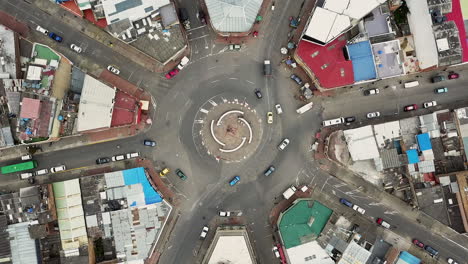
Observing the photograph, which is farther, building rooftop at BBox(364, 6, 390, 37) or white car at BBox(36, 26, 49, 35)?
white car at BBox(36, 26, 49, 35)

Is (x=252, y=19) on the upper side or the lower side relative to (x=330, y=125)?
upper

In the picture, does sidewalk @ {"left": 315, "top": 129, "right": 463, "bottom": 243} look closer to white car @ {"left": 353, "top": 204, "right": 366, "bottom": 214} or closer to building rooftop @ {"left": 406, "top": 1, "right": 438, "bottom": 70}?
white car @ {"left": 353, "top": 204, "right": 366, "bottom": 214}

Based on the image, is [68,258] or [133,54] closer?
[68,258]

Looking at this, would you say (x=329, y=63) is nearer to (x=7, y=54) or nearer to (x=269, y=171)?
(x=269, y=171)

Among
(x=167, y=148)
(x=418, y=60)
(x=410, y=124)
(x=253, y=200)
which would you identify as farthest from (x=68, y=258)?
(x=418, y=60)

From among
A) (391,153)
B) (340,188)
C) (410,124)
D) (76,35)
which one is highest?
(76,35)

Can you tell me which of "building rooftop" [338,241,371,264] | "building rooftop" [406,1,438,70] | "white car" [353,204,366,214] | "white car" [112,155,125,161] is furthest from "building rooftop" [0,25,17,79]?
"building rooftop" [406,1,438,70]

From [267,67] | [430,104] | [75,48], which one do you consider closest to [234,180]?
[267,67]

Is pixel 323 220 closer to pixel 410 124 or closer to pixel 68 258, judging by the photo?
pixel 410 124
